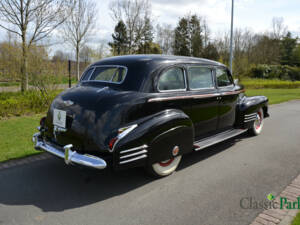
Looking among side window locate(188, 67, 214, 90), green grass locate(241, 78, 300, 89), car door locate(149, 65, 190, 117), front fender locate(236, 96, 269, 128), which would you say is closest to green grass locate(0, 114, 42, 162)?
car door locate(149, 65, 190, 117)

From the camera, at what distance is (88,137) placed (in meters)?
3.23

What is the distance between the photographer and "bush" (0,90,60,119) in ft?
25.6

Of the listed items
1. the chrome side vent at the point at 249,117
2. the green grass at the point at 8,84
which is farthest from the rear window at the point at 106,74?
the green grass at the point at 8,84

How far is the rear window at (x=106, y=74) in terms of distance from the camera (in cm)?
386

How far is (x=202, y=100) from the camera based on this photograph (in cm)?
440

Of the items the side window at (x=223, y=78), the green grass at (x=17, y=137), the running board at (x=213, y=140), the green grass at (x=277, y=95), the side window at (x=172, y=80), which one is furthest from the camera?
the green grass at (x=277, y=95)

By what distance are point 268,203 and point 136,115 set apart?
6.61 ft

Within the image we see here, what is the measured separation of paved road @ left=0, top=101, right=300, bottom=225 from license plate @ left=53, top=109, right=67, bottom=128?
0.79m

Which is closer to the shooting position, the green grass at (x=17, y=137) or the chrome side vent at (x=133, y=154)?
the chrome side vent at (x=133, y=154)

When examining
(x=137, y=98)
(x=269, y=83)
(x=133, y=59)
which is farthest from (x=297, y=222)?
(x=269, y=83)

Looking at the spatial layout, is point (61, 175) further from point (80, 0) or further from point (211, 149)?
point (80, 0)

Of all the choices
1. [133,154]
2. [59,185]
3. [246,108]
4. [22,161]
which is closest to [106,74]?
[133,154]

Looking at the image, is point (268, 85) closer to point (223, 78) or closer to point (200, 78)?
point (223, 78)

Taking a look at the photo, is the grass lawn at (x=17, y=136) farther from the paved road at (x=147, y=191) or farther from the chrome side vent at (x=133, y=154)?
the chrome side vent at (x=133, y=154)
